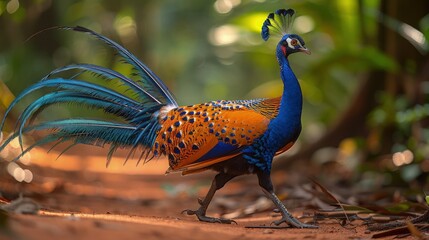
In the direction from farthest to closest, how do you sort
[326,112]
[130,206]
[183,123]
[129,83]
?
[326,112]
[130,206]
[129,83]
[183,123]

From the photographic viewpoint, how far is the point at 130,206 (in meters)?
7.74

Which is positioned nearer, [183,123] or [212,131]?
[212,131]

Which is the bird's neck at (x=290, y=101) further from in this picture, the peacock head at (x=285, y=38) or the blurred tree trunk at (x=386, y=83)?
the blurred tree trunk at (x=386, y=83)

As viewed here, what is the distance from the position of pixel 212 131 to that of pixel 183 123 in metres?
0.26

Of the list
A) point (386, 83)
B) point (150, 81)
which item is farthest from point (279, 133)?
point (386, 83)

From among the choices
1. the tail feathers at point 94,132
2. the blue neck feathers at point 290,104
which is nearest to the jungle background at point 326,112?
the tail feathers at point 94,132

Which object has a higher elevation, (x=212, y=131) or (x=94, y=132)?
(x=212, y=131)

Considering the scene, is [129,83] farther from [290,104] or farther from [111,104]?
[290,104]

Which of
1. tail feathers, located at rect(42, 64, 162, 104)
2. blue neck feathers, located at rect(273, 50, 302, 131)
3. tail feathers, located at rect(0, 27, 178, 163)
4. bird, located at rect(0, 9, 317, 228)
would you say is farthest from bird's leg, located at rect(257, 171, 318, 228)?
tail feathers, located at rect(42, 64, 162, 104)

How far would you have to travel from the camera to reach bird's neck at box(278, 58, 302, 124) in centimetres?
509

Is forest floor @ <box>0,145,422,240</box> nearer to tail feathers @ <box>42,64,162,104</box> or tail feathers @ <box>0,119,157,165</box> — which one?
tail feathers @ <box>0,119,157,165</box>

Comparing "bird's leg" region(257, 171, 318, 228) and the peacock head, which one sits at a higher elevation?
the peacock head

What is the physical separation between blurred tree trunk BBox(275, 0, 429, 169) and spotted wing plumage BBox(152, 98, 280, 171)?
4.51 meters

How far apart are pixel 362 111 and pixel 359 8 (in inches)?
62.3
